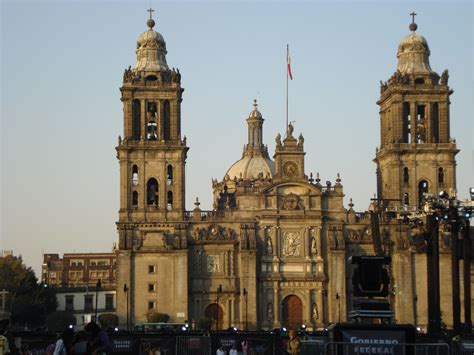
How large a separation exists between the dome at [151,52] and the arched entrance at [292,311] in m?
21.2

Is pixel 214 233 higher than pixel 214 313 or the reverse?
higher

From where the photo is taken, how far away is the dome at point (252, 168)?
13900cm

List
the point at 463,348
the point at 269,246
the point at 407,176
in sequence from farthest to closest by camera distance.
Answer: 1. the point at 407,176
2. the point at 269,246
3. the point at 463,348

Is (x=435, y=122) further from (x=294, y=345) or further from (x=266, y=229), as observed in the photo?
(x=294, y=345)

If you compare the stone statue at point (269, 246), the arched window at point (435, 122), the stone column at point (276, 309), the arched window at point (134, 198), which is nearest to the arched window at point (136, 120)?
the arched window at point (134, 198)

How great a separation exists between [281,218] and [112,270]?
62.2 metres

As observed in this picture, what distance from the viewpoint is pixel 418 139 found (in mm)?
104875

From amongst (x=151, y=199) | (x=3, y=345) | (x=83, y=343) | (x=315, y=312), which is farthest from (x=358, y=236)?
(x=83, y=343)

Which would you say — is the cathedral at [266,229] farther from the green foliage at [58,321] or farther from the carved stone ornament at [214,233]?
the green foliage at [58,321]

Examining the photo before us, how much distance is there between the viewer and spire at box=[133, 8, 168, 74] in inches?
4168

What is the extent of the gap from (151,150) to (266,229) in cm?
1101

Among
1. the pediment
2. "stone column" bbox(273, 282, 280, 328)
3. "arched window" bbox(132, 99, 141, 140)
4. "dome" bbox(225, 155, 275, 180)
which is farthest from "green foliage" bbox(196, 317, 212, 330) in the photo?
"dome" bbox(225, 155, 275, 180)

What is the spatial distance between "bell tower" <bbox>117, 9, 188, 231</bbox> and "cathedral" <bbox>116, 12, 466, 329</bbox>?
0.08m

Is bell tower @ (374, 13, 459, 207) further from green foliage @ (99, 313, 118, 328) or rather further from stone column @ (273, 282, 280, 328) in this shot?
green foliage @ (99, 313, 118, 328)
